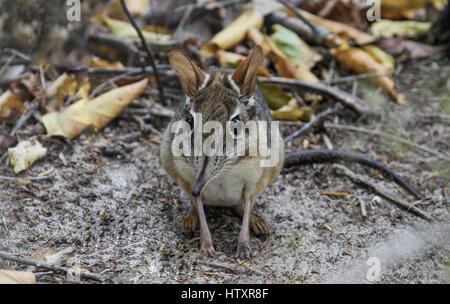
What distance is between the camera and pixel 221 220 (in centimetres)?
428

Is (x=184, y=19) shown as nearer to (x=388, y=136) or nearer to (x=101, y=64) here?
(x=101, y=64)

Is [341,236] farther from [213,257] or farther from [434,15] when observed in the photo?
[434,15]

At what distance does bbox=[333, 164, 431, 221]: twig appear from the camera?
171 inches

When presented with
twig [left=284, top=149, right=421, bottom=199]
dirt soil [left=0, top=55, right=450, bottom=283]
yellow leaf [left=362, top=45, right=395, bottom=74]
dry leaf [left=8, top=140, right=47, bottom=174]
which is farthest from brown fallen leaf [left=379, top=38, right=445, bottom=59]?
dry leaf [left=8, top=140, right=47, bottom=174]

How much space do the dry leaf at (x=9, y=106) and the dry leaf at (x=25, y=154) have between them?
0.51m

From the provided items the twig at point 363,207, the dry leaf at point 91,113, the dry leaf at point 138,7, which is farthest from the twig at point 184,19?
the twig at point 363,207

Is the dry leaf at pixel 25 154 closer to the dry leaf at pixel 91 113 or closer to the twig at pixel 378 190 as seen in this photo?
the dry leaf at pixel 91 113

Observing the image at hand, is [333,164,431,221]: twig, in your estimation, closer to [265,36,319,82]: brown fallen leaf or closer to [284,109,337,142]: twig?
[284,109,337,142]: twig

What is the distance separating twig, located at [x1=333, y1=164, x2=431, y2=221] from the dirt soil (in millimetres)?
62

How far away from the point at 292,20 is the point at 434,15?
2.32m

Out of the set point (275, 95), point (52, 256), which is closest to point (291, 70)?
point (275, 95)

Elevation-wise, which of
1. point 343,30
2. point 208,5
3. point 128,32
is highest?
point 208,5

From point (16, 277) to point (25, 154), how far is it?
1807 millimetres

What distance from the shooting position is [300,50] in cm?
615
